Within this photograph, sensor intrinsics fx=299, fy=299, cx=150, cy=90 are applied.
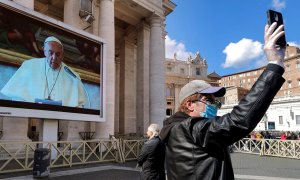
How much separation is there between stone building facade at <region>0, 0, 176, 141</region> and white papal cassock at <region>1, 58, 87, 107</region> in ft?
4.21

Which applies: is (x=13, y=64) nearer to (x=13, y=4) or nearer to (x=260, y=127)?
(x=13, y=4)

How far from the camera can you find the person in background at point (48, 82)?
11519 millimetres

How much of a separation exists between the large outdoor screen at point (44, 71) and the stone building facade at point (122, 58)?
57 centimetres

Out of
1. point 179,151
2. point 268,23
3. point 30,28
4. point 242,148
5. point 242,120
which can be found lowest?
point 242,148

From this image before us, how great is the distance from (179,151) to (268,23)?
1.01 metres

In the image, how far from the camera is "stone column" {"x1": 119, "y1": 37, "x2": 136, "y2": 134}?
88.9 ft

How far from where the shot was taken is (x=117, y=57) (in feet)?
→ 99.8

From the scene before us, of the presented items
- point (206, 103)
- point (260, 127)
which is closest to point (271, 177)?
point (206, 103)

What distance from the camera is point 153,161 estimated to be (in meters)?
4.68

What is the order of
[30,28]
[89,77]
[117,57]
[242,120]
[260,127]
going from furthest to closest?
[260,127]
[117,57]
[89,77]
[30,28]
[242,120]

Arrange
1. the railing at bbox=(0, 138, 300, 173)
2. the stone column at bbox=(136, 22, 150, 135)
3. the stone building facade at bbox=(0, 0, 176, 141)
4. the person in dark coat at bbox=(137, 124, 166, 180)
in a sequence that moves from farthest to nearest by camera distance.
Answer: the stone column at bbox=(136, 22, 150, 135) < the stone building facade at bbox=(0, 0, 176, 141) < the railing at bbox=(0, 138, 300, 173) < the person in dark coat at bbox=(137, 124, 166, 180)

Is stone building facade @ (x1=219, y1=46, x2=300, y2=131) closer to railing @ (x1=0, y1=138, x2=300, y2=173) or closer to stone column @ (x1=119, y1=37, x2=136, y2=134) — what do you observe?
railing @ (x1=0, y1=138, x2=300, y2=173)

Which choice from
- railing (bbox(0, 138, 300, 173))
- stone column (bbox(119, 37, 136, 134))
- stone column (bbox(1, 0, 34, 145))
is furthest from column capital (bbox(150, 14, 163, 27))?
stone column (bbox(1, 0, 34, 145))

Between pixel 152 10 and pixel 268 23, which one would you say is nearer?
pixel 268 23
